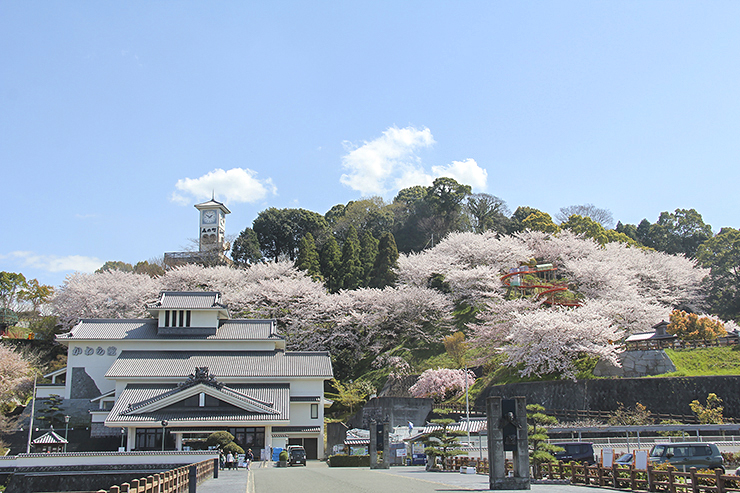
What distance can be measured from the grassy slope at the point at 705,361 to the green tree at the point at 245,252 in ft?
155

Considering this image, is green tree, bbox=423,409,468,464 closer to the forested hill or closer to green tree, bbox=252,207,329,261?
the forested hill

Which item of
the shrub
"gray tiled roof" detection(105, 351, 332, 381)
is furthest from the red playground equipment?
the shrub

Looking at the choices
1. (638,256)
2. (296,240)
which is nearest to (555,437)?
(638,256)

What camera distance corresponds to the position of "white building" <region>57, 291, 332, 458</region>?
36.3 m

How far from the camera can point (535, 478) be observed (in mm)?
19312

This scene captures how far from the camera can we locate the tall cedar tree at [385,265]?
5781cm

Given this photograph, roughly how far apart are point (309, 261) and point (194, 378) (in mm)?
24528

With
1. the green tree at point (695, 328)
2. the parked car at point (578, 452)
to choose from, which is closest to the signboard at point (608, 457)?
the parked car at point (578, 452)

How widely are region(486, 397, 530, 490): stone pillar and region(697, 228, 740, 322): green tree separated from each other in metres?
38.1

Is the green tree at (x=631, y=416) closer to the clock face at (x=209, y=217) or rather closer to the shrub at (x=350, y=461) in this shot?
the shrub at (x=350, y=461)

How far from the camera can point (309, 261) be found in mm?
60688

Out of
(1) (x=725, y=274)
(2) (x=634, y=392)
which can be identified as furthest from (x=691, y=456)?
(1) (x=725, y=274)

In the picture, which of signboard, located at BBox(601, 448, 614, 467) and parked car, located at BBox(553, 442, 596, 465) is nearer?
signboard, located at BBox(601, 448, 614, 467)

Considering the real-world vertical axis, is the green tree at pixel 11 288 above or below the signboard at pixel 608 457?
above
